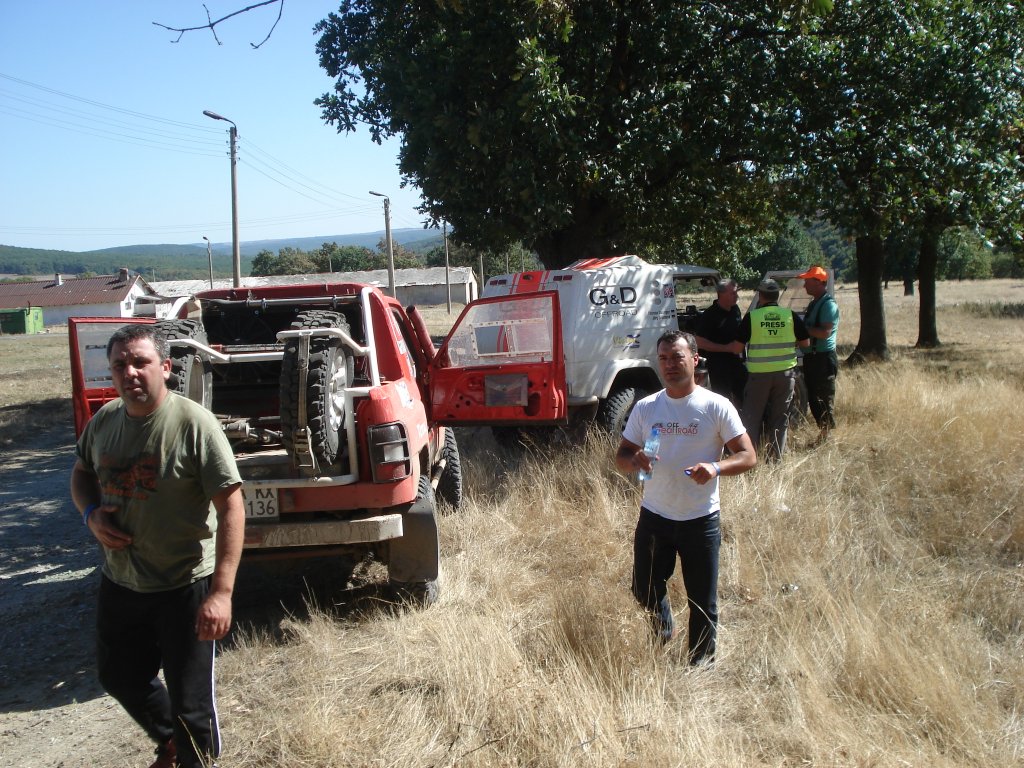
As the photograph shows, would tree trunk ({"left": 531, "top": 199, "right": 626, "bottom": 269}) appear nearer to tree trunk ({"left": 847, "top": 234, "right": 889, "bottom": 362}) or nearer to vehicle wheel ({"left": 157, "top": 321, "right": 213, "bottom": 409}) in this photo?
tree trunk ({"left": 847, "top": 234, "right": 889, "bottom": 362})

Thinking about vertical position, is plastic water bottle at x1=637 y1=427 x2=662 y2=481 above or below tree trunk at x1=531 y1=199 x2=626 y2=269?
below

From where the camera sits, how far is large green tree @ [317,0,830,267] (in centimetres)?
988

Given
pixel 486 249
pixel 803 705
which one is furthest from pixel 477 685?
pixel 486 249

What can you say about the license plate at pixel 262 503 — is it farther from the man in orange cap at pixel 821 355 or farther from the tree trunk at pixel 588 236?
the tree trunk at pixel 588 236

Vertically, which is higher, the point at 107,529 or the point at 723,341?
the point at 723,341

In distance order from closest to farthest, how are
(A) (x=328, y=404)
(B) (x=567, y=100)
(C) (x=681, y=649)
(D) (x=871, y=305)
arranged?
(C) (x=681, y=649) < (A) (x=328, y=404) < (B) (x=567, y=100) < (D) (x=871, y=305)

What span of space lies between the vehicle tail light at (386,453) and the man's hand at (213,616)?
1.60 metres

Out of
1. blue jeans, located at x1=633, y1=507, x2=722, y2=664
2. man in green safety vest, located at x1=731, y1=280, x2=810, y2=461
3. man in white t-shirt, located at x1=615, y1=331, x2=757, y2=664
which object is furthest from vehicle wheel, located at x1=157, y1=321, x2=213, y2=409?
man in green safety vest, located at x1=731, y1=280, x2=810, y2=461

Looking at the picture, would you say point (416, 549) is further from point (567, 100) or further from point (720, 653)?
point (567, 100)

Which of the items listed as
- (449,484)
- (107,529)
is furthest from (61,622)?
(449,484)

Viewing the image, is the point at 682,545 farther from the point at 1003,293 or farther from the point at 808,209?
the point at 1003,293

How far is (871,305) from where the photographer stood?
16.9 meters

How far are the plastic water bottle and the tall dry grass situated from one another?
76 centimetres

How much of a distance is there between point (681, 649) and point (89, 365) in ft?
13.8
